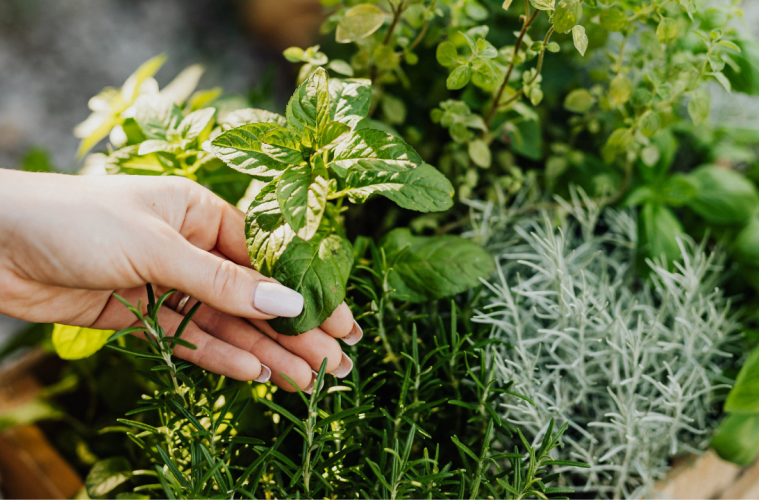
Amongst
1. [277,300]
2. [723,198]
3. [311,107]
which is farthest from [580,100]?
[277,300]

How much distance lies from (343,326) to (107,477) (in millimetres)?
373

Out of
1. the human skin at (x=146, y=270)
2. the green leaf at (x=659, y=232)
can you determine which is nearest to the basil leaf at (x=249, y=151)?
the human skin at (x=146, y=270)

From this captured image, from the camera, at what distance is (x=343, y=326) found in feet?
1.71

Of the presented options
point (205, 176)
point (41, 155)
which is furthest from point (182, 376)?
point (41, 155)

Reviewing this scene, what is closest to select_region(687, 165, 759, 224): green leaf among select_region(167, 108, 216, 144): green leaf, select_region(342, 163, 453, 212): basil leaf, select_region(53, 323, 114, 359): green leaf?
select_region(342, 163, 453, 212): basil leaf

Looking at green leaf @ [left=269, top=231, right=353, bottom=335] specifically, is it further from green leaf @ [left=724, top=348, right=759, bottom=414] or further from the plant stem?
green leaf @ [left=724, top=348, right=759, bottom=414]

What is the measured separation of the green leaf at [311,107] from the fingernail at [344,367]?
239mm

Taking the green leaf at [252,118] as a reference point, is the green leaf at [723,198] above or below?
below

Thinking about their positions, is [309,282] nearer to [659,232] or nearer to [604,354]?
[604,354]

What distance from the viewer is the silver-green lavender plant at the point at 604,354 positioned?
0.56 meters

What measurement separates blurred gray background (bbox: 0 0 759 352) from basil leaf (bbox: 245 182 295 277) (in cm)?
99

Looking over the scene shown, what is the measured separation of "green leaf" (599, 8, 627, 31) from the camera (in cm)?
55

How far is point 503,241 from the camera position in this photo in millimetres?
749

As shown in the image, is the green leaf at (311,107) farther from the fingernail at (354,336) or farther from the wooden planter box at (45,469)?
the wooden planter box at (45,469)
